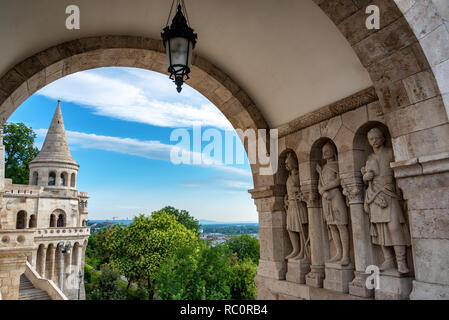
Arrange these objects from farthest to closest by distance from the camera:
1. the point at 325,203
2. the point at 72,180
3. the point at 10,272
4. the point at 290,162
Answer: the point at 72,180 < the point at 10,272 < the point at 290,162 < the point at 325,203

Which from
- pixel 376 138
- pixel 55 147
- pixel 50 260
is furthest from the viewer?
pixel 55 147

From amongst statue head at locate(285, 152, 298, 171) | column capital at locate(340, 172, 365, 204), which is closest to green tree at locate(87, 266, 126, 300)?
statue head at locate(285, 152, 298, 171)

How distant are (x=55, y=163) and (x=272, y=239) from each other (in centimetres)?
2604

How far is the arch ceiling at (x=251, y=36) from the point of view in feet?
11.2

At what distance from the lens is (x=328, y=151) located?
3.85m

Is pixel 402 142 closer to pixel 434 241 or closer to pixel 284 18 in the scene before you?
pixel 434 241

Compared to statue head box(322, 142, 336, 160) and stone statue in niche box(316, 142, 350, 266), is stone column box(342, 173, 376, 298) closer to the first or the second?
stone statue in niche box(316, 142, 350, 266)

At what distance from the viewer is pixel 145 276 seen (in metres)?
21.3

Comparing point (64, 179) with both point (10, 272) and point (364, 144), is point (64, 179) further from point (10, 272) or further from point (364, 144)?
point (364, 144)

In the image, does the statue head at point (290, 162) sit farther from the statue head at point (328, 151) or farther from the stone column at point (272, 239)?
the statue head at point (328, 151)

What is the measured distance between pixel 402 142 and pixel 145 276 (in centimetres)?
2158

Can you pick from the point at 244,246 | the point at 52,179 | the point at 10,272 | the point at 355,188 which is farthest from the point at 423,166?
the point at 244,246

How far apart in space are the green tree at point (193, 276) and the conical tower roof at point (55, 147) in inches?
586
